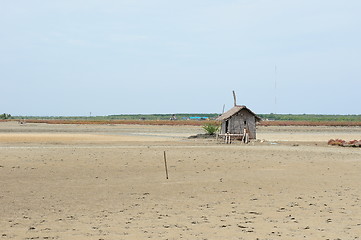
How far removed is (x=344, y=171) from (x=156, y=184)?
696 centimetres

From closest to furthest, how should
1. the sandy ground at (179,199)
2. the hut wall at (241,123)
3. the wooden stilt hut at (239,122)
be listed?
the sandy ground at (179,199) < the wooden stilt hut at (239,122) < the hut wall at (241,123)

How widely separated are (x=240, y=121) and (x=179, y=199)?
86.7 feet

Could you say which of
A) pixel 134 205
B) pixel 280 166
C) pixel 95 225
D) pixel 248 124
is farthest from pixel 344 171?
pixel 248 124

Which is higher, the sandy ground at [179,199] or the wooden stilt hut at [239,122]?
the wooden stilt hut at [239,122]

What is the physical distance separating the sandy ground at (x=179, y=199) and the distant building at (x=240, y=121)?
1607cm

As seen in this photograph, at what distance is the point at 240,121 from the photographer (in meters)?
38.3

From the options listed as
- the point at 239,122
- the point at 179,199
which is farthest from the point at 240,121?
the point at 179,199

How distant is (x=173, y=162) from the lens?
21047mm

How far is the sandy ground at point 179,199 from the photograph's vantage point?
8.84 meters

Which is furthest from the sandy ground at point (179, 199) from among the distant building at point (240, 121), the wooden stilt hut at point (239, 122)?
the distant building at point (240, 121)

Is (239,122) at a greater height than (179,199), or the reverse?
(239,122)

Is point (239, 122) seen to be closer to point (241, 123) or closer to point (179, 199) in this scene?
point (241, 123)

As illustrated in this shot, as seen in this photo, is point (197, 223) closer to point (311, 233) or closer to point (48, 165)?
point (311, 233)

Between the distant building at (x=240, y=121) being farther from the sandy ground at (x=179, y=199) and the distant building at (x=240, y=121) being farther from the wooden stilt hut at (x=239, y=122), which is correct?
the sandy ground at (x=179, y=199)
